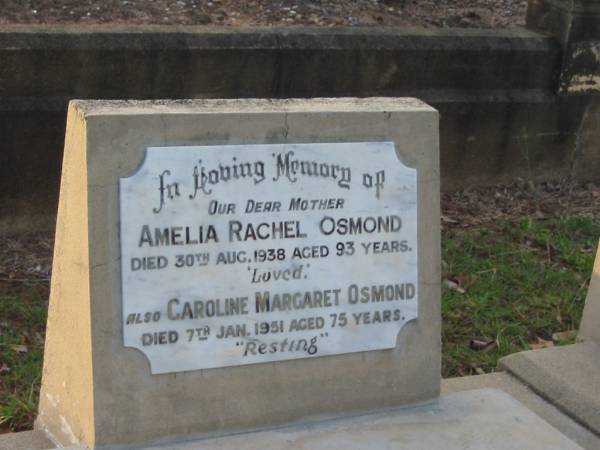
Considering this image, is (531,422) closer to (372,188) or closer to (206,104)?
(372,188)

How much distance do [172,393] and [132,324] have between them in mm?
225

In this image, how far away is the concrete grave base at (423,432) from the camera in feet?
8.63

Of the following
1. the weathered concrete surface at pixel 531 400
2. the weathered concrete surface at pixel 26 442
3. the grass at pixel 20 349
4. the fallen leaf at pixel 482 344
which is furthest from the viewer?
the fallen leaf at pixel 482 344

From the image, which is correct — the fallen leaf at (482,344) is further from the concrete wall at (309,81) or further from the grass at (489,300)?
the concrete wall at (309,81)

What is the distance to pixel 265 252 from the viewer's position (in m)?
2.66

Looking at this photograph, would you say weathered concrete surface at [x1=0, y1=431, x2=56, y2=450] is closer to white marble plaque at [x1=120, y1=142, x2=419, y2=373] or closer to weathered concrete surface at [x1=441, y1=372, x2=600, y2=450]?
white marble plaque at [x1=120, y1=142, x2=419, y2=373]

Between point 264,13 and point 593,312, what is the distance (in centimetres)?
309

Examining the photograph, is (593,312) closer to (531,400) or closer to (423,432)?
(531,400)

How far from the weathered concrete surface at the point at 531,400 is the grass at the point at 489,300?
43 cm

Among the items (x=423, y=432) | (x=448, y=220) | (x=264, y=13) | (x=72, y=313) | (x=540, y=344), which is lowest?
(x=540, y=344)

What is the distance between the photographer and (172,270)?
256 centimetres

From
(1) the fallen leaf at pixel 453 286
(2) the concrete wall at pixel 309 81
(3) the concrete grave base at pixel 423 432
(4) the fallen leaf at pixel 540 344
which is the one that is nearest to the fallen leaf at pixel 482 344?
(4) the fallen leaf at pixel 540 344

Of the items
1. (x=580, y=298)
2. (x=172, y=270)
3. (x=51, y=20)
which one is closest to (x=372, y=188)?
(x=172, y=270)

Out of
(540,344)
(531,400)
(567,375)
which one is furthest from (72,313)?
(540,344)
